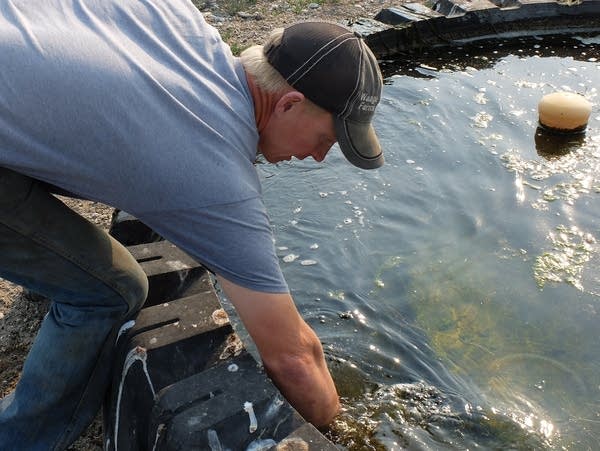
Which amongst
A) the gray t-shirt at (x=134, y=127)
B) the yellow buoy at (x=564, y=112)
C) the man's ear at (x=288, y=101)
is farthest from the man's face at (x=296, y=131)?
the yellow buoy at (x=564, y=112)

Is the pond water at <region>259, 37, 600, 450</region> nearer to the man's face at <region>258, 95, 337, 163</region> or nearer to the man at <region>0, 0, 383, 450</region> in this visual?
the man at <region>0, 0, 383, 450</region>

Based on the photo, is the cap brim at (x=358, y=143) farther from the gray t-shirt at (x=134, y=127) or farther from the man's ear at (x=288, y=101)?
the gray t-shirt at (x=134, y=127)

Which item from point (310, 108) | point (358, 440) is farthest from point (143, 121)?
point (358, 440)

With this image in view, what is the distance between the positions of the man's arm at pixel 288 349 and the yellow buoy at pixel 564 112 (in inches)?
137

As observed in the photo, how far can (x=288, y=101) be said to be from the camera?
6.30 ft

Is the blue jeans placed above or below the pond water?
above

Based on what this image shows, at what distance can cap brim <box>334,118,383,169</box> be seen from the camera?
1.99m

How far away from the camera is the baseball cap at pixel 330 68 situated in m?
1.89

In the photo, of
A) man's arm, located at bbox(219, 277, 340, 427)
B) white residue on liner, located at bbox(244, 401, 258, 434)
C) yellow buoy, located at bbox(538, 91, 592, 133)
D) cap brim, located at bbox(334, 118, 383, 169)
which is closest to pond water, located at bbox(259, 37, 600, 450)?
yellow buoy, located at bbox(538, 91, 592, 133)

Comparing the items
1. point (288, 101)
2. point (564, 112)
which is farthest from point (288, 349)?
point (564, 112)

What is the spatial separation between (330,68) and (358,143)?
0.28 metres

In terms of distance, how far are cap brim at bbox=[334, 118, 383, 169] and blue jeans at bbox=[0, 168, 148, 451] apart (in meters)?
0.88

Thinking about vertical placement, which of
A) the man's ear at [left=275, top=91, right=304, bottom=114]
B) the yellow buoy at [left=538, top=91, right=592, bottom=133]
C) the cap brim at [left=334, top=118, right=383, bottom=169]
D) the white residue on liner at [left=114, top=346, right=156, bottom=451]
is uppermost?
the man's ear at [left=275, top=91, right=304, bottom=114]

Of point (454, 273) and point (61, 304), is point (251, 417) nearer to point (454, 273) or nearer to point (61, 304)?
point (61, 304)
